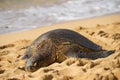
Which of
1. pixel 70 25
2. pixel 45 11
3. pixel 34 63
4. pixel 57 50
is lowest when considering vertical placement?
pixel 34 63

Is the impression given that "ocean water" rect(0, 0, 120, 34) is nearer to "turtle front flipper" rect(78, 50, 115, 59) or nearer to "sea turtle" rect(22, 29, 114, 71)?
"sea turtle" rect(22, 29, 114, 71)

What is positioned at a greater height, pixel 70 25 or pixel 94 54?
pixel 70 25

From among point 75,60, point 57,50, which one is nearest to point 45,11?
point 57,50

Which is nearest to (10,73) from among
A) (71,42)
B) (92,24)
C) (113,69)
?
(71,42)

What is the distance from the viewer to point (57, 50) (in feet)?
13.1

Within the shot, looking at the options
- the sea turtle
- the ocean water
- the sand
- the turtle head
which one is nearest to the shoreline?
the sand

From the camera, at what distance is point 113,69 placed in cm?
316

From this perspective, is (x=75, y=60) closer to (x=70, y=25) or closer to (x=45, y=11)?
(x=70, y=25)

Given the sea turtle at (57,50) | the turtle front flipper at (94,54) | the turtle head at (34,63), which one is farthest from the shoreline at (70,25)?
the turtle front flipper at (94,54)

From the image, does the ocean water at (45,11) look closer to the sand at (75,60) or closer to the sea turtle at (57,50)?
the sand at (75,60)

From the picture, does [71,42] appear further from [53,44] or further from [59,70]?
[59,70]

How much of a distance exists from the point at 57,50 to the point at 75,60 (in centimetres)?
37

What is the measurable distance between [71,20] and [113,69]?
12.8 ft

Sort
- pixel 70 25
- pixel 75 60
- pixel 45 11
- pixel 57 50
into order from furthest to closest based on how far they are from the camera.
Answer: pixel 45 11 → pixel 70 25 → pixel 57 50 → pixel 75 60
